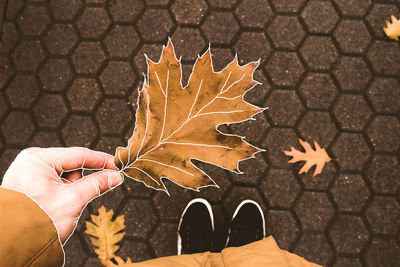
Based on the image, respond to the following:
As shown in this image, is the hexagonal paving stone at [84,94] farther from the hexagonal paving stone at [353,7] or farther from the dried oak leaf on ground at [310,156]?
the hexagonal paving stone at [353,7]

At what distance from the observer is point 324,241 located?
1975 millimetres

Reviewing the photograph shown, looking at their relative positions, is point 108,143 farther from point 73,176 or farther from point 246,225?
point 246,225

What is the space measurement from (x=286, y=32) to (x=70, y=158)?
1.54 meters

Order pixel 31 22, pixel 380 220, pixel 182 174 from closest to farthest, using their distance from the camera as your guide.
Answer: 1. pixel 182 174
2. pixel 380 220
3. pixel 31 22

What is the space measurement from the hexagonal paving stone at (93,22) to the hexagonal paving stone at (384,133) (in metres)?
1.86

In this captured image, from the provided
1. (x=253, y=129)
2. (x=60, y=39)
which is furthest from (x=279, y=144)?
(x=60, y=39)

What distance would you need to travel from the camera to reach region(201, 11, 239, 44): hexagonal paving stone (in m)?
2.05

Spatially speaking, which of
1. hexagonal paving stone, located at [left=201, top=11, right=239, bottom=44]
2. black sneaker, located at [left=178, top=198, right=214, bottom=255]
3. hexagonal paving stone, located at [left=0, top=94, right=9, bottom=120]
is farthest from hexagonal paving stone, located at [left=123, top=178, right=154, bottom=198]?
hexagonal paving stone, located at [left=201, top=11, right=239, bottom=44]

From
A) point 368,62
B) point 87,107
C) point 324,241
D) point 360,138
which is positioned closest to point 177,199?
point 87,107

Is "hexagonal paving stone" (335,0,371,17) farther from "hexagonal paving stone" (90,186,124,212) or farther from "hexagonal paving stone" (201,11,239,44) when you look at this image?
"hexagonal paving stone" (90,186,124,212)

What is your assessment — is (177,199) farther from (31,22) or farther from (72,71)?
(31,22)

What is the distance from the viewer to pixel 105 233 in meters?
2.02

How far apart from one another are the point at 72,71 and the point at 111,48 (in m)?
0.30

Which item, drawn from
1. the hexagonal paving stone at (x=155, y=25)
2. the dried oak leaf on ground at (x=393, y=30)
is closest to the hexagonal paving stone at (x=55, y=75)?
the hexagonal paving stone at (x=155, y=25)
